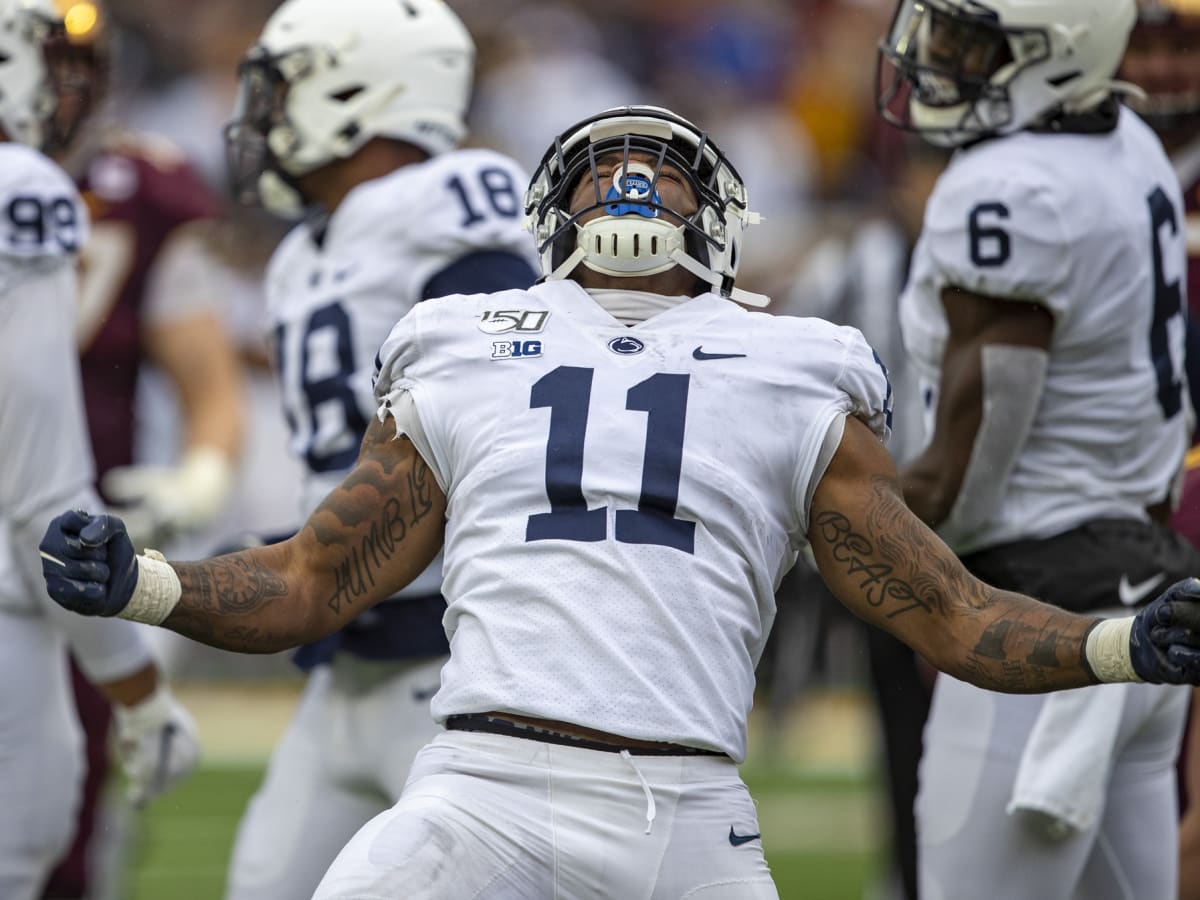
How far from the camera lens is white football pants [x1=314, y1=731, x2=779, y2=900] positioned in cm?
282

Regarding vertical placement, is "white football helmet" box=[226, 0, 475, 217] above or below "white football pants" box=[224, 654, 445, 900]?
above

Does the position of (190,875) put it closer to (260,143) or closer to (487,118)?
(260,143)

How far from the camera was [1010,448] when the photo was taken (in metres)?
4.02

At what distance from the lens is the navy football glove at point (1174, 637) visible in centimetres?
278

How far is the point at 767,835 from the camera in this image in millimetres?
7234

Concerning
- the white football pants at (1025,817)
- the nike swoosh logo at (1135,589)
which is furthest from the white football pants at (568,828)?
the nike swoosh logo at (1135,589)

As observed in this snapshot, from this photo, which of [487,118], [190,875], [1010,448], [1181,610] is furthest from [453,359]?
[487,118]

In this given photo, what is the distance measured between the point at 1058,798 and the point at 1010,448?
66 centimetres

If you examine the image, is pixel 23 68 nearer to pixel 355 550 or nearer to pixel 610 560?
pixel 355 550

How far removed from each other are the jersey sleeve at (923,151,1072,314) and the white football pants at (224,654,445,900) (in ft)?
4.36

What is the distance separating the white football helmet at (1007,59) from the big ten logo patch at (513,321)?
1.39 metres

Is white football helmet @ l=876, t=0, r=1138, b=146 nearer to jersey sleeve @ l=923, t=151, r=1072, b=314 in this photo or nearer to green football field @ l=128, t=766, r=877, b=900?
jersey sleeve @ l=923, t=151, r=1072, b=314

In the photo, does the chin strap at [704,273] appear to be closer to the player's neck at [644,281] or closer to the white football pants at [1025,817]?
the player's neck at [644,281]

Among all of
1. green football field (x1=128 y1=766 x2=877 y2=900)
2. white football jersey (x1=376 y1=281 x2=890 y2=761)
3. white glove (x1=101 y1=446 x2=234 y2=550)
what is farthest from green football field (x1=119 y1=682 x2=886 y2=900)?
white football jersey (x1=376 y1=281 x2=890 y2=761)
